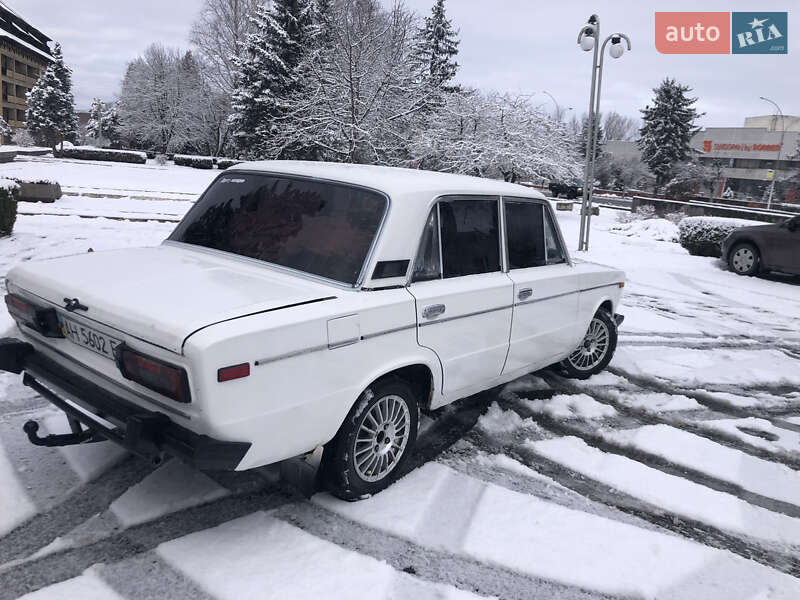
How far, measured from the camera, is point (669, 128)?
189 feet

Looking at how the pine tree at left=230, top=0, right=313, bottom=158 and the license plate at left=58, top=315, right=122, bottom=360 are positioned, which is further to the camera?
the pine tree at left=230, top=0, right=313, bottom=158

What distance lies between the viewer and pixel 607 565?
117 inches

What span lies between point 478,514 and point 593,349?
289cm

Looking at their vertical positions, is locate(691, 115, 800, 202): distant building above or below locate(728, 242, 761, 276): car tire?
above

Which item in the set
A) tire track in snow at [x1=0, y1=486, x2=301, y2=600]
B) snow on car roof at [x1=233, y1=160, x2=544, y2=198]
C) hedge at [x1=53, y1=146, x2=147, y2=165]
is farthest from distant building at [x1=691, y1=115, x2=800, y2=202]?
tire track in snow at [x1=0, y1=486, x2=301, y2=600]

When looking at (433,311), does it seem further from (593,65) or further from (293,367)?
(593,65)

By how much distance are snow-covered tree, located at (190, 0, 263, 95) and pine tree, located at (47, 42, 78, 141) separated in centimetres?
2152

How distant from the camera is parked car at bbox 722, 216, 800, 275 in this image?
38.7ft

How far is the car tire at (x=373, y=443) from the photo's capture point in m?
3.14

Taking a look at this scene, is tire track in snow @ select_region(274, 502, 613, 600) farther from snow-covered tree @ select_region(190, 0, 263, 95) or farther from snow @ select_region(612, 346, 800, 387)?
snow-covered tree @ select_region(190, 0, 263, 95)

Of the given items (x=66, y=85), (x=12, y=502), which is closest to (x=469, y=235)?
(x=12, y=502)

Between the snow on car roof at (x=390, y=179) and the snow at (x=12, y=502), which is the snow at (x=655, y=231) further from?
the snow at (x=12, y=502)

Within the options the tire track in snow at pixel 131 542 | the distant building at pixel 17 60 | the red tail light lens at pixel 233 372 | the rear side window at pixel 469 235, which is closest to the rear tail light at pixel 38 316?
the tire track in snow at pixel 131 542

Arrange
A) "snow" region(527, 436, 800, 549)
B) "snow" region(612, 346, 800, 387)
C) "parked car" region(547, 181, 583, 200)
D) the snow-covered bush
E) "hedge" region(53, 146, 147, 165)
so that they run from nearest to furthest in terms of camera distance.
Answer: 1. "snow" region(527, 436, 800, 549)
2. "snow" region(612, 346, 800, 387)
3. the snow-covered bush
4. "hedge" region(53, 146, 147, 165)
5. "parked car" region(547, 181, 583, 200)
